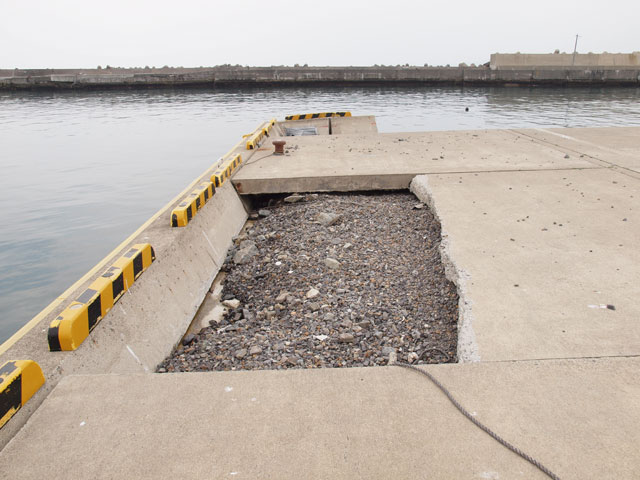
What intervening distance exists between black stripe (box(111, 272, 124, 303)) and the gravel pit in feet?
2.34

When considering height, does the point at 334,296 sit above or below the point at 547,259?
below

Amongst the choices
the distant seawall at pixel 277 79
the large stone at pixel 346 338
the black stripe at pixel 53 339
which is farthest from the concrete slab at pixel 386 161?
the distant seawall at pixel 277 79

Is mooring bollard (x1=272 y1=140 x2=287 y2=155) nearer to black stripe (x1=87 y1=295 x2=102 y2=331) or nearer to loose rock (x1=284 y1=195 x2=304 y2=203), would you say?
loose rock (x1=284 y1=195 x2=304 y2=203)

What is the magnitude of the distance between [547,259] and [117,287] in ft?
11.6

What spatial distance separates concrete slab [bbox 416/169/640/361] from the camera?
2805 millimetres

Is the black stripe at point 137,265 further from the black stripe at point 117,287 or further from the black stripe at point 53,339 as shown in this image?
the black stripe at point 53,339

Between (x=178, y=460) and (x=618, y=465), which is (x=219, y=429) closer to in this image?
(x=178, y=460)

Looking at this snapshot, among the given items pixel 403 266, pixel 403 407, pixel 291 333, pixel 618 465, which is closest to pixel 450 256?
pixel 403 266

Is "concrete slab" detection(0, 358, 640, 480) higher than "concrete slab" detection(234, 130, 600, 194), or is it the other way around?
"concrete slab" detection(234, 130, 600, 194)

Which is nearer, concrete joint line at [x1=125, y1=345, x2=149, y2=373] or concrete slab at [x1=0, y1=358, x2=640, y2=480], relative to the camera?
concrete slab at [x1=0, y1=358, x2=640, y2=480]

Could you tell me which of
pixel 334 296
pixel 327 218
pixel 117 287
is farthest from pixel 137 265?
pixel 327 218

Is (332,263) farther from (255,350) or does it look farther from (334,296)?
(255,350)

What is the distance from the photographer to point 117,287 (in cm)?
328

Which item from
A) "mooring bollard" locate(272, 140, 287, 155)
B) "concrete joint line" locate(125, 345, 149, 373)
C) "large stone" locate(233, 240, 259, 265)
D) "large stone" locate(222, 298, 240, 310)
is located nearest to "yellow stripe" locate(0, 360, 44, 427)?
"concrete joint line" locate(125, 345, 149, 373)
